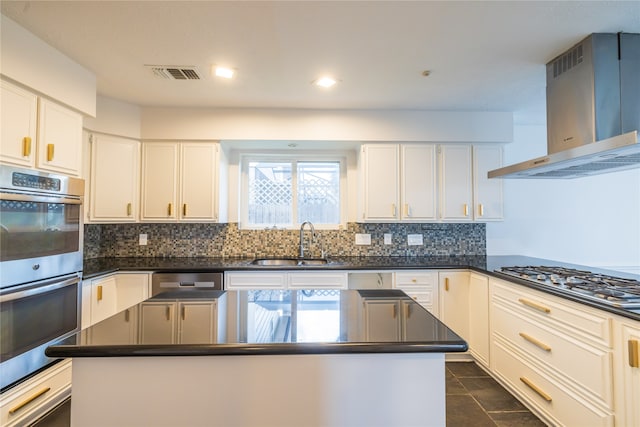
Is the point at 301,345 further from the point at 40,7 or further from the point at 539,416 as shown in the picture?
the point at 40,7

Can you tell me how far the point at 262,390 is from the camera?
39.7 inches

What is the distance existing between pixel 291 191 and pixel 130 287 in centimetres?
181

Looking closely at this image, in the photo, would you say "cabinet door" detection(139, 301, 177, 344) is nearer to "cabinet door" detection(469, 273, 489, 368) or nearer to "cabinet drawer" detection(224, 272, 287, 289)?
"cabinet drawer" detection(224, 272, 287, 289)

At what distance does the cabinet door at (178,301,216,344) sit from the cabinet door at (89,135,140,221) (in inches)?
77.6

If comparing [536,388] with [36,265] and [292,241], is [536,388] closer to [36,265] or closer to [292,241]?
[292,241]

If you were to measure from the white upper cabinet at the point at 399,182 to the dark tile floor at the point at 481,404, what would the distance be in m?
1.44

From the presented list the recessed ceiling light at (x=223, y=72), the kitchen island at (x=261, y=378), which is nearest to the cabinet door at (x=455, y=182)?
the recessed ceiling light at (x=223, y=72)

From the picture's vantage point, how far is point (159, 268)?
268cm

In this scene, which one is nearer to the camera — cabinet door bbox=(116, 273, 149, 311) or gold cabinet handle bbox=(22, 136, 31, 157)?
gold cabinet handle bbox=(22, 136, 31, 157)

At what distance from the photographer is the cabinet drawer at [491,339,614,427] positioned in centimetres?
159

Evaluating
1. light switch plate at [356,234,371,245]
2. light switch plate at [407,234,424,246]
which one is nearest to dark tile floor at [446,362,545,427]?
light switch plate at [407,234,424,246]

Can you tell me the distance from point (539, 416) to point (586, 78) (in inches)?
84.4

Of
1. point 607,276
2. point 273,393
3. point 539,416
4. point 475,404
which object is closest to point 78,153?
point 273,393

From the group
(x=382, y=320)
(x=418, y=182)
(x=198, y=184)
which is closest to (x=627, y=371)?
(x=382, y=320)
